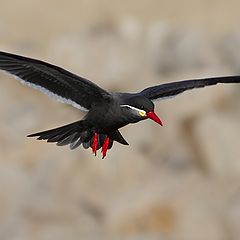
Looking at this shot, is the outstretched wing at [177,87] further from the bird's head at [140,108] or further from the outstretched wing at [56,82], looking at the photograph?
the bird's head at [140,108]

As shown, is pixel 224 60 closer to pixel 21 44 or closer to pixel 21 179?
pixel 21 44

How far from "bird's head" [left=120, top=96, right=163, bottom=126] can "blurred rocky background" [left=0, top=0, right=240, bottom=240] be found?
184 inches

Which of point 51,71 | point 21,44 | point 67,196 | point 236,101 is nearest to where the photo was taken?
point 51,71

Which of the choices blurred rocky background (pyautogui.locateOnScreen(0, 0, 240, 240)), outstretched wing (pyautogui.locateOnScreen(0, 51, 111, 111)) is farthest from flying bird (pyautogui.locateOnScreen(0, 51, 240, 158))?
blurred rocky background (pyautogui.locateOnScreen(0, 0, 240, 240))

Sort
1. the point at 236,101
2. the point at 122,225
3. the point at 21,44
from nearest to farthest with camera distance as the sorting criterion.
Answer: the point at 122,225, the point at 236,101, the point at 21,44

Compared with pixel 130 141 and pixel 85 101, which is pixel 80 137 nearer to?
pixel 85 101

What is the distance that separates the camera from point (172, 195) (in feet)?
46.1

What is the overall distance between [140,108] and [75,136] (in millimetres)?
1234

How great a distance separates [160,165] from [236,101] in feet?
8.71

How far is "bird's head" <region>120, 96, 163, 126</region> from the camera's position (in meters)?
8.09

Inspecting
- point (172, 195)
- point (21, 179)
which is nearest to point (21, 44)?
point (21, 179)

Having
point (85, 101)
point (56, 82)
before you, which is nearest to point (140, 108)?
point (85, 101)

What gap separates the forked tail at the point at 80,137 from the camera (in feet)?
29.8

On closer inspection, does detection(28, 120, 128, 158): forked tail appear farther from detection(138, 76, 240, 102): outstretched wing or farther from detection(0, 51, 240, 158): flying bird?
detection(138, 76, 240, 102): outstretched wing
